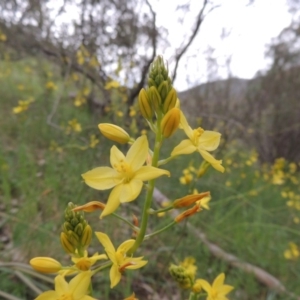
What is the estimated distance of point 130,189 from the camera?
2.91 feet

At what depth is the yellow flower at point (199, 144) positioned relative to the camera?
3.14 ft

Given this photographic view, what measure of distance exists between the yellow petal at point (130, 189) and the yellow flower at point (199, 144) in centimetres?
12

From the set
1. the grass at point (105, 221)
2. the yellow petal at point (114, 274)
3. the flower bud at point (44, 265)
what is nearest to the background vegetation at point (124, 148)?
the grass at point (105, 221)

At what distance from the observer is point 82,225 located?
0.93 metres

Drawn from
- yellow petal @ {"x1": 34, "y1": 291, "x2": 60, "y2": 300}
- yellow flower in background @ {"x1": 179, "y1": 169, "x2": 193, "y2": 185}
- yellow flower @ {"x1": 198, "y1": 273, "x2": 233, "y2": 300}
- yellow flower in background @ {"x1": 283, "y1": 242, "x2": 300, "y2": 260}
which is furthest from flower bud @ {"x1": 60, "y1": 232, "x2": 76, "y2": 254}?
yellow flower in background @ {"x1": 283, "y1": 242, "x2": 300, "y2": 260}

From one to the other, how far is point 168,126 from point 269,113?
22.9 feet

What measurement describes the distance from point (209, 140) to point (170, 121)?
0.67ft

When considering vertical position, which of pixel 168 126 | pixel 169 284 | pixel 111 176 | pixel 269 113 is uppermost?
pixel 269 113

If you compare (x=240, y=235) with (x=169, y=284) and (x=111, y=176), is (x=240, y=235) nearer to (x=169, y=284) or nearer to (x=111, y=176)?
(x=169, y=284)

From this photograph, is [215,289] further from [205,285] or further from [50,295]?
[50,295]

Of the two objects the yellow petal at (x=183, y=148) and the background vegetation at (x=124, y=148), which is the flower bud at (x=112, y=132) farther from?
the background vegetation at (x=124, y=148)

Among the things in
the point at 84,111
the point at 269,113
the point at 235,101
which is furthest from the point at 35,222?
the point at 269,113

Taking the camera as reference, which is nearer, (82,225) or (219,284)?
(82,225)

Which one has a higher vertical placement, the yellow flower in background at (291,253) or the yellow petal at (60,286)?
the yellow petal at (60,286)
